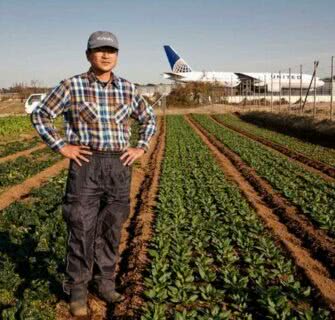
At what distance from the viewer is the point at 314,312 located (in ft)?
15.3

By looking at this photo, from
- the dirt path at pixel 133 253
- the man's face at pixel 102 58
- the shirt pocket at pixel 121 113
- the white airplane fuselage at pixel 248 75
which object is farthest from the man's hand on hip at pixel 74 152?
the white airplane fuselage at pixel 248 75

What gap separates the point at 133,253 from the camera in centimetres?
645

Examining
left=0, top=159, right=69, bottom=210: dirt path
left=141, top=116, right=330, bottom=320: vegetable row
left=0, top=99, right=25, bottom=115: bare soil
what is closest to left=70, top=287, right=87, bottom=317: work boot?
left=141, top=116, right=330, bottom=320: vegetable row

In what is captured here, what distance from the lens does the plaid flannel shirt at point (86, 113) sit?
4168 mm

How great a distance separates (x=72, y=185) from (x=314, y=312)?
8.41ft

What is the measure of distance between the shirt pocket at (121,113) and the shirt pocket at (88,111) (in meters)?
0.18

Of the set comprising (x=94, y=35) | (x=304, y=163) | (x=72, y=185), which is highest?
(x=94, y=35)

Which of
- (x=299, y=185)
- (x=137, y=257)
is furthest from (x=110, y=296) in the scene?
(x=299, y=185)

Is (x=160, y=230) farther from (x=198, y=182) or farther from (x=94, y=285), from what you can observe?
(x=198, y=182)

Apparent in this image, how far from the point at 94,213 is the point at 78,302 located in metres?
0.84

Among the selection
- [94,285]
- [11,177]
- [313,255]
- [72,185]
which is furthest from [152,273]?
[11,177]

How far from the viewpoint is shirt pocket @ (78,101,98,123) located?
420cm

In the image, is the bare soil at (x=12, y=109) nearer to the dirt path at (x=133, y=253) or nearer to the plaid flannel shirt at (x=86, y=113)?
the dirt path at (x=133, y=253)

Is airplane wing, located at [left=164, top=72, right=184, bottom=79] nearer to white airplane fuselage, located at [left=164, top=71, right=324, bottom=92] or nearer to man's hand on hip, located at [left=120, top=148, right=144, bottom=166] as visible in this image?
white airplane fuselage, located at [left=164, top=71, right=324, bottom=92]
